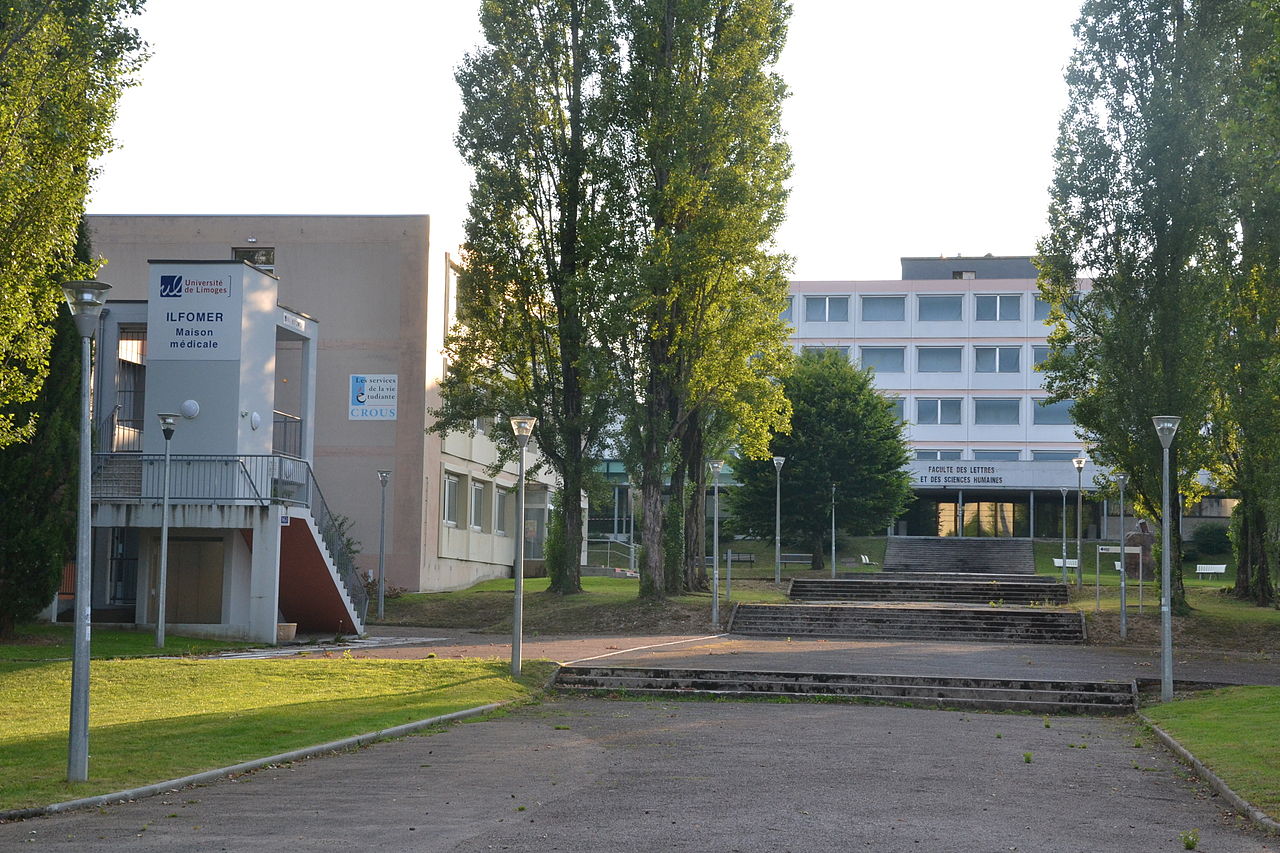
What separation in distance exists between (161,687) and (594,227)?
18.6 meters

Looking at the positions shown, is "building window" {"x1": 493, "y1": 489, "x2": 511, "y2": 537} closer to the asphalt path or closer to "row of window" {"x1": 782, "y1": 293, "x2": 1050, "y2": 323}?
"row of window" {"x1": 782, "y1": 293, "x2": 1050, "y2": 323}

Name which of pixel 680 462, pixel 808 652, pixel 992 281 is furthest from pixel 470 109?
pixel 992 281

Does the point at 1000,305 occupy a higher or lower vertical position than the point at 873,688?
higher

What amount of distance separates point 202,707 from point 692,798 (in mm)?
7899

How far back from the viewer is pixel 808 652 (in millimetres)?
27344

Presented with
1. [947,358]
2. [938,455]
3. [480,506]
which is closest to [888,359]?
[947,358]

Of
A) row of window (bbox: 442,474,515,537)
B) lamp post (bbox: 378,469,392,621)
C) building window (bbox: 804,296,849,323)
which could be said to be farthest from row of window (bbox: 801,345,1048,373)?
lamp post (bbox: 378,469,392,621)

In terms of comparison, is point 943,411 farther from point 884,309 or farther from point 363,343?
point 363,343

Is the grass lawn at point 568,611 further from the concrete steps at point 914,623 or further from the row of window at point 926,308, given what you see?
the row of window at point 926,308

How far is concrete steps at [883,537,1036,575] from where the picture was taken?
56938mm

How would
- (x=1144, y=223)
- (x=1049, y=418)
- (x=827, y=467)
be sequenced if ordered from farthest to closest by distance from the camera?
(x=1049, y=418) → (x=827, y=467) → (x=1144, y=223)

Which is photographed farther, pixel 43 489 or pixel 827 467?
pixel 827 467

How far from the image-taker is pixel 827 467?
53.8m

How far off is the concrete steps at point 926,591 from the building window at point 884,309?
37.6 m
